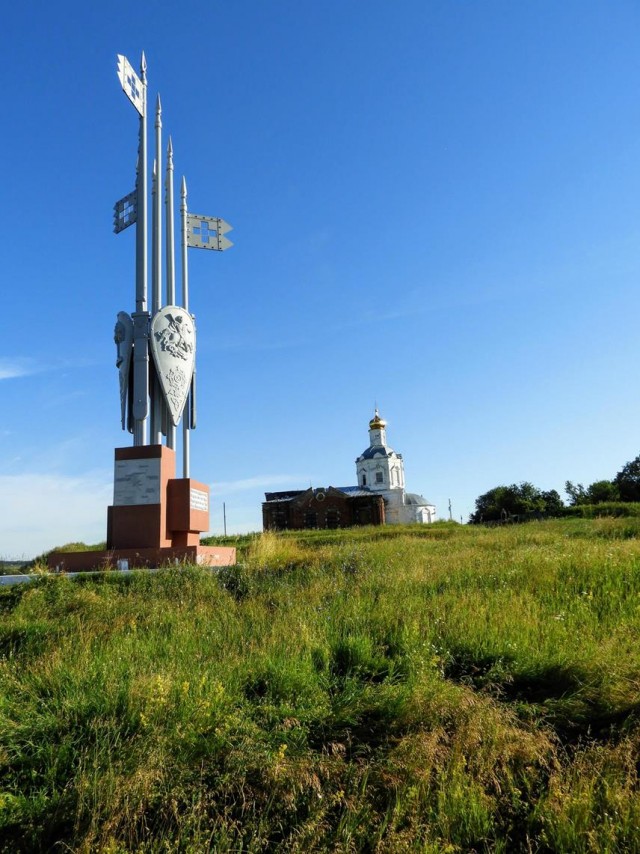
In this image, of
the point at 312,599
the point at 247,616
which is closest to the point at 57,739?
the point at 247,616

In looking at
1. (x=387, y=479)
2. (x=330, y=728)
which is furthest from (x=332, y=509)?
(x=330, y=728)

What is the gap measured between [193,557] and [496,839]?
11.4 m

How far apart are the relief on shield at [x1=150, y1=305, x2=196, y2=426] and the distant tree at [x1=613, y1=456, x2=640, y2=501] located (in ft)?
157

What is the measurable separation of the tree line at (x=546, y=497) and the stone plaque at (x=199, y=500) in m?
35.4

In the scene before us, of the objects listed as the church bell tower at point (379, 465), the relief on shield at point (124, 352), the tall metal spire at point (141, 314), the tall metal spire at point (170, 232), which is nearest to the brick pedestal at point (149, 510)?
the tall metal spire at point (141, 314)

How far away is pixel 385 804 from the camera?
3.78 metres

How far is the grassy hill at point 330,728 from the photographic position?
11.6ft

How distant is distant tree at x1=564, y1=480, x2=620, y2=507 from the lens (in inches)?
2164

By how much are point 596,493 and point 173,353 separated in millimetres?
48212

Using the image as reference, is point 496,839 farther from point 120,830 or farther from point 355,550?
point 355,550

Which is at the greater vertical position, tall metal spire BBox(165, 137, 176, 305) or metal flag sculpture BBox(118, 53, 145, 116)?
metal flag sculpture BBox(118, 53, 145, 116)

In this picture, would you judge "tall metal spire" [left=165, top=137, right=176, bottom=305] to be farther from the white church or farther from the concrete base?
the white church

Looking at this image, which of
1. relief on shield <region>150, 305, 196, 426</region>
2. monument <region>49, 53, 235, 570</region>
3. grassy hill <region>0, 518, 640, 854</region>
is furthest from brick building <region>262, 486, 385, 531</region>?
grassy hill <region>0, 518, 640, 854</region>

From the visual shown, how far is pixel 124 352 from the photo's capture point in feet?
57.3
